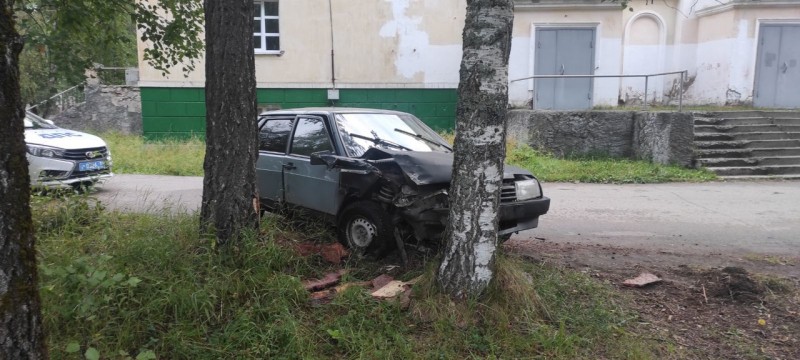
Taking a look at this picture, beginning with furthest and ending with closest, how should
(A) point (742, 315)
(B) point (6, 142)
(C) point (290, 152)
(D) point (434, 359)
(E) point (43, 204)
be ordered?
(C) point (290, 152)
(E) point (43, 204)
(A) point (742, 315)
(D) point (434, 359)
(B) point (6, 142)

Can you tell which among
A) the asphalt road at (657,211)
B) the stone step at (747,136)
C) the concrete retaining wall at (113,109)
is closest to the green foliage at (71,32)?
the asphalt road at (657,211)

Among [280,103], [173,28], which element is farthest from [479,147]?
[280,103]

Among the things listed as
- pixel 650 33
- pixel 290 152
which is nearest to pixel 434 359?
pixel 290 152

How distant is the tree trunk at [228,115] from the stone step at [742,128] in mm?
11083

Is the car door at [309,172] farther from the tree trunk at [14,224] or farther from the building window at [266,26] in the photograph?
the building window at [266,26]

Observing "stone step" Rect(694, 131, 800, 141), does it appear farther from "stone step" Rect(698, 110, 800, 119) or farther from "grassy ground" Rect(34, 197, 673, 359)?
"grassy ground" Rect(34, 197, 673, 359)

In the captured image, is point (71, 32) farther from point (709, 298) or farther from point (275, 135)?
point (709, 298)

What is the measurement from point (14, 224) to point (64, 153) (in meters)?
7.55

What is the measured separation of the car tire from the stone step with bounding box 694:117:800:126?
33.8 feet

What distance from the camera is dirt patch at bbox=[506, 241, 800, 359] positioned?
3686 millimetres

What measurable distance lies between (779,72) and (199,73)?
16.0 meters

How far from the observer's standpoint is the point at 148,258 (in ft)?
13.5

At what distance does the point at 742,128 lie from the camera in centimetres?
1254

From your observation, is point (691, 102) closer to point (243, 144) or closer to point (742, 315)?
point (742, 315)
